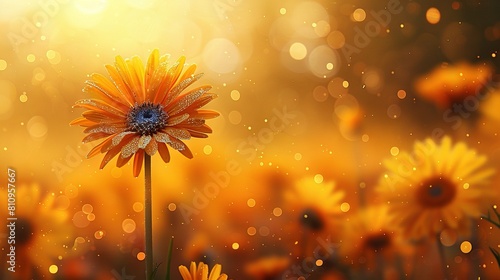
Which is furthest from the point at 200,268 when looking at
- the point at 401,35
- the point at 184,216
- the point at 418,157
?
the point at 401,35

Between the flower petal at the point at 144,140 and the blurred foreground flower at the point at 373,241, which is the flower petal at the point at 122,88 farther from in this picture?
the blurred foreground flower at the point at 373,241

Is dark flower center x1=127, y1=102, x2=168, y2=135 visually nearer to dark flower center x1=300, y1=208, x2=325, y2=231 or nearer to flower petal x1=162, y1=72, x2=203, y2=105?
flower petal x1=162, y1=72, x2=203, y2=105

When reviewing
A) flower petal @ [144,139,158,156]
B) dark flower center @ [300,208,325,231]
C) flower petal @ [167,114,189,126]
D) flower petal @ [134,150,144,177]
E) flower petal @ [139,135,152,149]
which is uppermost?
flower petal @ [167,114,189,126]

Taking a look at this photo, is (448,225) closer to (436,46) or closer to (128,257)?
(436,46)

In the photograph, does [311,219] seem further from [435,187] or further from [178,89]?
[178,89]

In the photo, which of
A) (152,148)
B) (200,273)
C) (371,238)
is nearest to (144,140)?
(152,148)

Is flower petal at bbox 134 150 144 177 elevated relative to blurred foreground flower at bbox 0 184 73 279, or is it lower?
elevated

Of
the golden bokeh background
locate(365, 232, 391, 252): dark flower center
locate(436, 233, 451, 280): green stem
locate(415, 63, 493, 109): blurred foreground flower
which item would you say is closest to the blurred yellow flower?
the golden bokeh background
